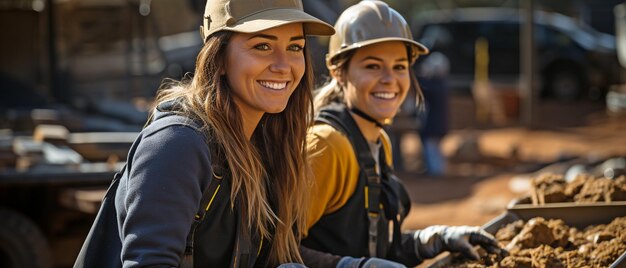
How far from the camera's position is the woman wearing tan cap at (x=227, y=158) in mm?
2467

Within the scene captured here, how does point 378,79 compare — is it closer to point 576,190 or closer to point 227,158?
point 576,190

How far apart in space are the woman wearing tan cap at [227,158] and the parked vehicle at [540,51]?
18.7 metres

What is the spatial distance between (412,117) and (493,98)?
599 cm

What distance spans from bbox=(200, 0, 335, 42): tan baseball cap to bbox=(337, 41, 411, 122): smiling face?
898mm

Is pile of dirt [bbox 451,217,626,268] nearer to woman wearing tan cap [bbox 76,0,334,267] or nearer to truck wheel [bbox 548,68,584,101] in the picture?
woman wearing tan cap [bbox 76,0,334,267]

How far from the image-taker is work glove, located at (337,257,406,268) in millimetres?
3037

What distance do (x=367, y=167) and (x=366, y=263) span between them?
65 cm

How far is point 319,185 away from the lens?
3.55m

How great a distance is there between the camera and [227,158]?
8.89 ft

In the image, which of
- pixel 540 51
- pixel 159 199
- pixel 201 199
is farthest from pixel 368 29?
pixel 540 51

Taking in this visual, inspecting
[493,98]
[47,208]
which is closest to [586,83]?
[493,98]

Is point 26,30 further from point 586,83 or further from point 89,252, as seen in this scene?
point 586,83

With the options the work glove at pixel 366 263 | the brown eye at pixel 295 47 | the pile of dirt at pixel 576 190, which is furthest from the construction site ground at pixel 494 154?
the brown eye at pixel 295 47

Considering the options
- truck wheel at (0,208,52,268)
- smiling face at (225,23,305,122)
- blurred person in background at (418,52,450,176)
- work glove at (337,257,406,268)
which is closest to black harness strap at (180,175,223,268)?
smiling face at (225,23,305,122)
